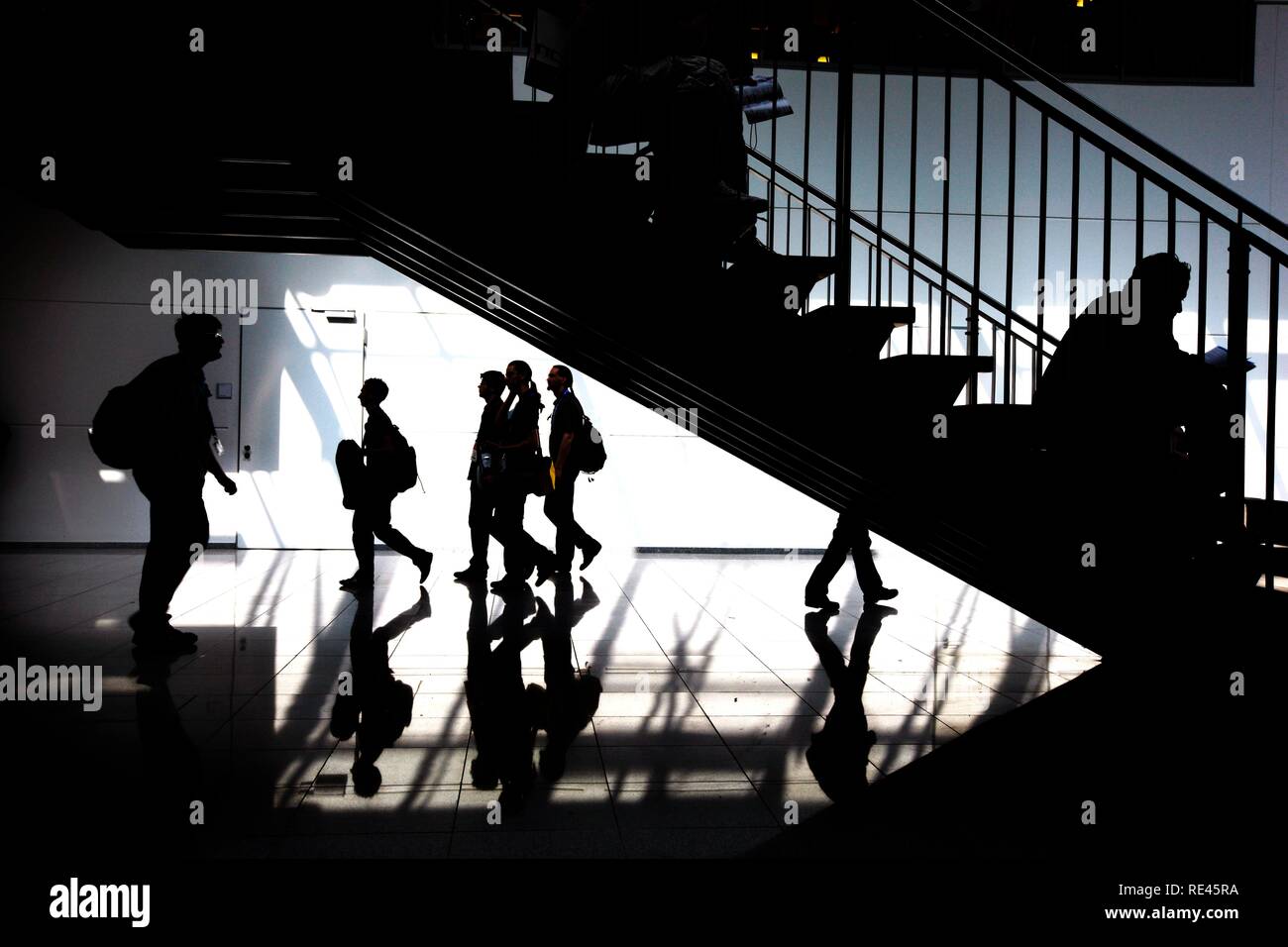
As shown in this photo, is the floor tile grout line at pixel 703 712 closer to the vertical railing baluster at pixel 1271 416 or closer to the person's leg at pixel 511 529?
the person's leg at pixel 511 529

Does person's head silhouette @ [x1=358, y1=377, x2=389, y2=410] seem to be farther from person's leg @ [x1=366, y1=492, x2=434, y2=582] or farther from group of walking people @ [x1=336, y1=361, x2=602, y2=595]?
person's leg @ [x1=366, y1=492, x2=434, y2=582]

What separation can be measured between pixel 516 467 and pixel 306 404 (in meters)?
4.23

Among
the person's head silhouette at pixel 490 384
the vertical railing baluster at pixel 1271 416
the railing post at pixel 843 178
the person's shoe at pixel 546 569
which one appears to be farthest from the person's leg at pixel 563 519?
the vertical railing baluster at pixel 1271 416

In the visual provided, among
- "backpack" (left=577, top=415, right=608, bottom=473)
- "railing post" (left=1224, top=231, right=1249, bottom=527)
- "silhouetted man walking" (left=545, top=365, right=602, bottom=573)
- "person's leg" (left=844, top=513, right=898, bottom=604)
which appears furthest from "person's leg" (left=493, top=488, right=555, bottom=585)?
"railing post" (left=1224, top=231, right=1249, bottom=527)

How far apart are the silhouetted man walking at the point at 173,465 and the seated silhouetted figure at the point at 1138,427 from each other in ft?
11.6

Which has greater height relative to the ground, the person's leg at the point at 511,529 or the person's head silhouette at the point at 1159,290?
the person's head silhouette at the point at 1159,290

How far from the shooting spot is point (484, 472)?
6219mm

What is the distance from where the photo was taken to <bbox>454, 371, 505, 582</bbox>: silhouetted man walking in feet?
20.4

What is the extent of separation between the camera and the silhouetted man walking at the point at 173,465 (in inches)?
171

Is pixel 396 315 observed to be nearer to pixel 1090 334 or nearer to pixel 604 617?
pixel 604 617

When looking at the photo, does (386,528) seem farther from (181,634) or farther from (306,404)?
(306,404)

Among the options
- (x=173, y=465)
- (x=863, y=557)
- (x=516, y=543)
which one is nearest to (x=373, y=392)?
(x=516, y=543)

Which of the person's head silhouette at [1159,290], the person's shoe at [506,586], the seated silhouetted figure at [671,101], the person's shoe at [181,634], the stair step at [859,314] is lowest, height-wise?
the person's shoe at [506,586]
